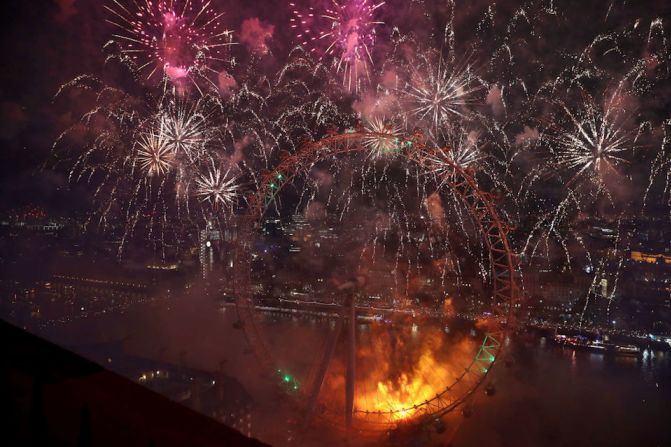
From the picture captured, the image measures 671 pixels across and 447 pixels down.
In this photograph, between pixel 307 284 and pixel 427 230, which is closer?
pixel 427 230

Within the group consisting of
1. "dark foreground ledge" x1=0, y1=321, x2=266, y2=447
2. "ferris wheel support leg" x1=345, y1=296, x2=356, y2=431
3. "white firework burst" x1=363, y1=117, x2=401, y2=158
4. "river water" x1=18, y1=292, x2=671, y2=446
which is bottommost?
"river water" x1=18, y1=292, x2=671, y2=446

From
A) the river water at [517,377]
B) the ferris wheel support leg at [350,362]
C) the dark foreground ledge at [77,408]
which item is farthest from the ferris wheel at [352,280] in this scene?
the dark foreground ledge at [77,408]

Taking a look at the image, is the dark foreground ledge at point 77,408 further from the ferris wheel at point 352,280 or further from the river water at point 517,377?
the river water at point 517,377

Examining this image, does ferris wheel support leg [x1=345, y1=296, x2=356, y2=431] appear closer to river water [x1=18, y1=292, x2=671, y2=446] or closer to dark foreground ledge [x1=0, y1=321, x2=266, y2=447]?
river water [x1=18, y1=292, x2=671, y2=446]

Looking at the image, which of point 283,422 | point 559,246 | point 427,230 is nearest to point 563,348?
point 427,230

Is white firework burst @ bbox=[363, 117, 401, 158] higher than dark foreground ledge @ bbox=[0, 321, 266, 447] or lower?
higher

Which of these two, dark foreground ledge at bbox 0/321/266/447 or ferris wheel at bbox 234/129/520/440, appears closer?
dark foreground ledge at bbox 0/321/266/447

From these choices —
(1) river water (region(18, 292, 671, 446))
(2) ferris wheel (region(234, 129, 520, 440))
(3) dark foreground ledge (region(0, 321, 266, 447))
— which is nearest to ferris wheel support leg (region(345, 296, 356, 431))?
(2) ferris wheel (region(234, 129, 520, 440))

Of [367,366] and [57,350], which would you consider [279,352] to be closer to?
[367,366]
